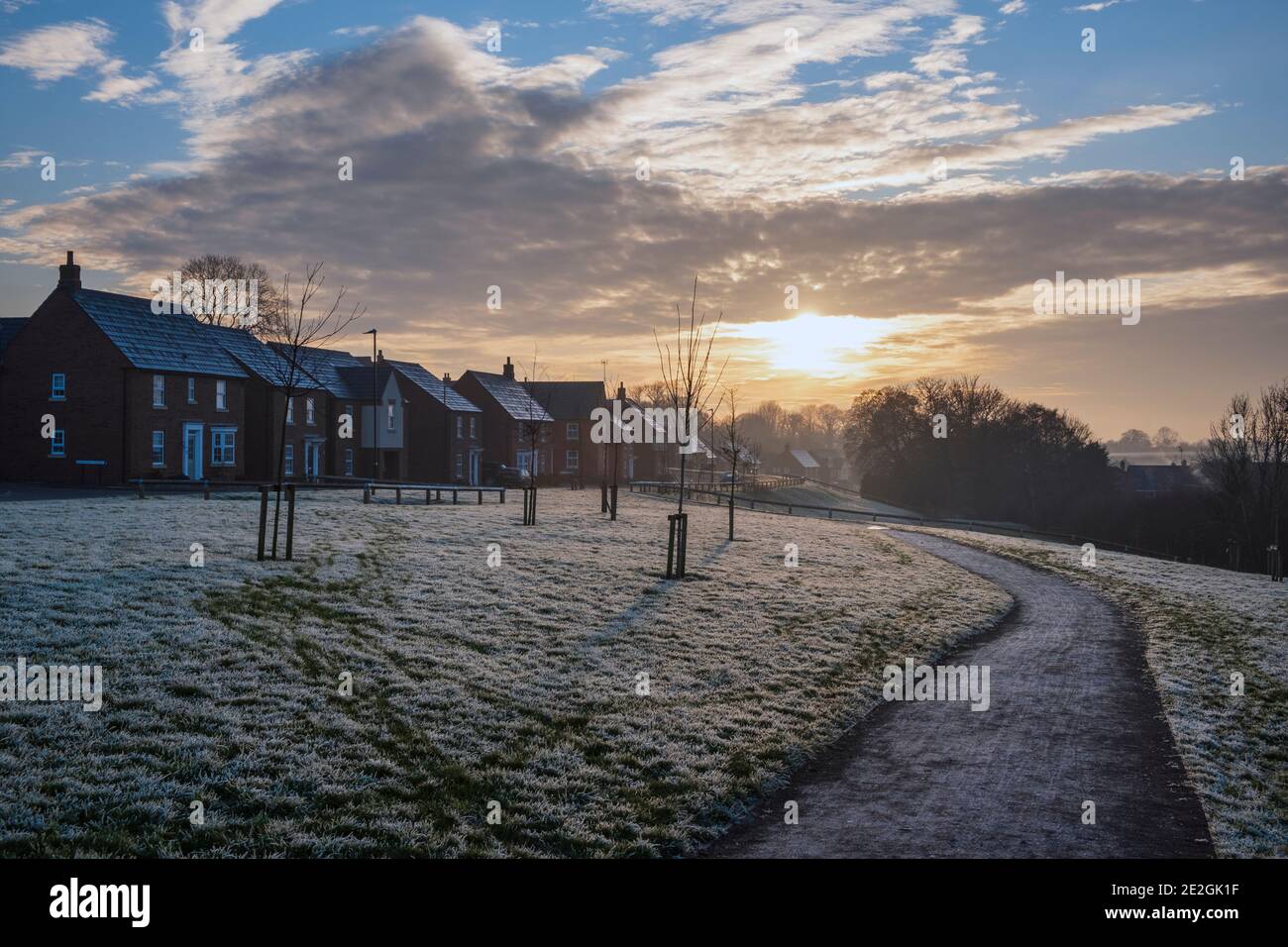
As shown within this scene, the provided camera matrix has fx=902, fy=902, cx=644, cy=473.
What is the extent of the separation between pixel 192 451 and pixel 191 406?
8.27 feet

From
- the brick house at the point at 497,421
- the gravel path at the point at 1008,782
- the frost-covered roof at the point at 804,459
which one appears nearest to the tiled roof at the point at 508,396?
the brick house at the point at 497,421

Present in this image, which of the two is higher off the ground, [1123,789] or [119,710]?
[119,710]

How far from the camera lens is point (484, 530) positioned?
3119 cm

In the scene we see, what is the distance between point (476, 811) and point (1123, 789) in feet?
22.9

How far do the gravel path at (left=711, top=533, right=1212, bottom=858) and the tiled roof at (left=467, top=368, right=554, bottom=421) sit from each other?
64.4m

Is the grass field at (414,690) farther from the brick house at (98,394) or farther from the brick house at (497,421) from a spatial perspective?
the brick house at (497,421)

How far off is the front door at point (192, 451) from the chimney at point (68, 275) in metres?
9.23

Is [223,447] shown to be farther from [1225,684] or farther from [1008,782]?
[1008,782]

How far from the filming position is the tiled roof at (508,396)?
77.6 meters

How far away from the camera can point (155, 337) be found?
1997 inches

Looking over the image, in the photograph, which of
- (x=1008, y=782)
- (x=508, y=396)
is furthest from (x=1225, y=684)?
(x=508, y=396)
